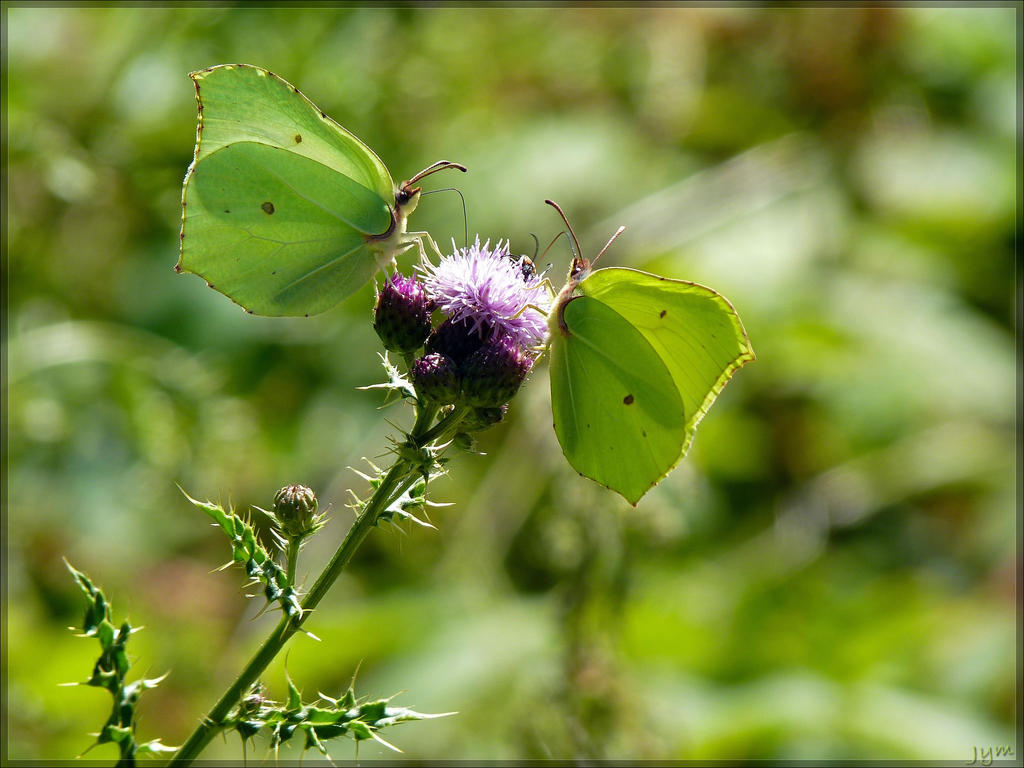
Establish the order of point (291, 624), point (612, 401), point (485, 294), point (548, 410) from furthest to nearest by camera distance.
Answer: point (548, 410) < point (612, 401) < point (485, 294) < point (291, 624)

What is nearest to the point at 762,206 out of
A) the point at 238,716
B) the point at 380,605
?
the point at 380,605

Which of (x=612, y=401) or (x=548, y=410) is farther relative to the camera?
(x=548, y=410)

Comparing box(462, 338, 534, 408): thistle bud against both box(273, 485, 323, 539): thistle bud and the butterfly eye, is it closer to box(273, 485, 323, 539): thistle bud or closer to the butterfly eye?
box(273, 485, 323, 539): thistle bud

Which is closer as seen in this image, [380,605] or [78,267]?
[380,605]

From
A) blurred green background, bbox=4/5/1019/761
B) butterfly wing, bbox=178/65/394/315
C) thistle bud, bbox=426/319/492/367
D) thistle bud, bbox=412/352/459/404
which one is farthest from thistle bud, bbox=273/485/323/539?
blurred green background, bbox=4/5/1019/761

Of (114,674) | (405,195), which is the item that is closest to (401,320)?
(405,195)

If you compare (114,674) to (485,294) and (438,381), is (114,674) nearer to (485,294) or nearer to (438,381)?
(438,381)

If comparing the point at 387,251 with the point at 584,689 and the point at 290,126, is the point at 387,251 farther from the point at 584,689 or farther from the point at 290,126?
the point at 584,689
